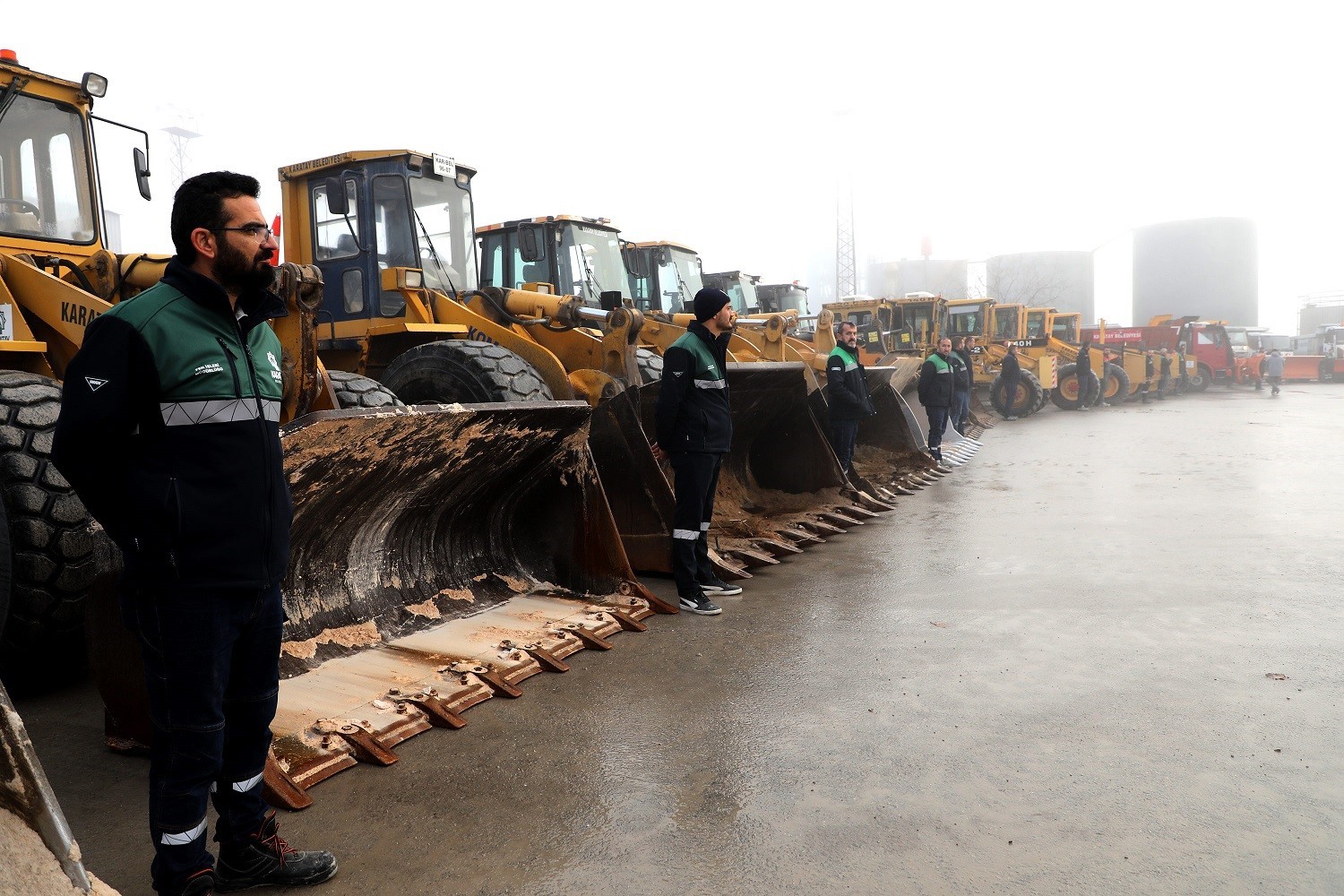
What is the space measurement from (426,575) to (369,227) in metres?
3.39

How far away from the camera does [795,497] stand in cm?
857

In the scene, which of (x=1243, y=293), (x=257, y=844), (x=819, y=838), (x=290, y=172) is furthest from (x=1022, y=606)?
(x=1243, y=293)

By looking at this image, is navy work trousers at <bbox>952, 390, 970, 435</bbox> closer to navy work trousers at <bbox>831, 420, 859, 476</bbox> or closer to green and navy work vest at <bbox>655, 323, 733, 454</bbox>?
navy work trousers at <bbox>831, 420, 859, 476</bbox>

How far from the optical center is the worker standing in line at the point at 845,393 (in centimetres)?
902

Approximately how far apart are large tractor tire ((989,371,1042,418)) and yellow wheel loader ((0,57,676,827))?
18261mm

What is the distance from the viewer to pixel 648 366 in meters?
7.76

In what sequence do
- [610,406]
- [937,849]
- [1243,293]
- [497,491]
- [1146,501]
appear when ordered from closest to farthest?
[937,849] < [497,491] < [610,406] < [1146,501] < [1243,293]

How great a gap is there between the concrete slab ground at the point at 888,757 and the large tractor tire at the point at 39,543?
295mm

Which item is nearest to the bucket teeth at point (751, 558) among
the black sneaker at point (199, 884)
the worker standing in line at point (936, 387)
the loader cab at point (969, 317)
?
the black sneaker at point (199, 884)

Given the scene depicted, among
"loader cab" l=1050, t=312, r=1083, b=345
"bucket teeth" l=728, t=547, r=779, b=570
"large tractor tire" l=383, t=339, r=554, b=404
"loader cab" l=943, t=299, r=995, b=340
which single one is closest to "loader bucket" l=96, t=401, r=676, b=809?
"large tractor tire" l=383, t=339, r=554, b=404

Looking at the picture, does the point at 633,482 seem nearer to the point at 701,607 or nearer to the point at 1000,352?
the point at 701,607

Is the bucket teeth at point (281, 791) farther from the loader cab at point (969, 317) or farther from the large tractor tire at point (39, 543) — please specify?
the loader cab at point (969, 317)

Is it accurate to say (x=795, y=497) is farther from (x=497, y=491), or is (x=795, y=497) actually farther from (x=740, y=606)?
(x=497, y=491)

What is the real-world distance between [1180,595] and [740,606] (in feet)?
8.40
